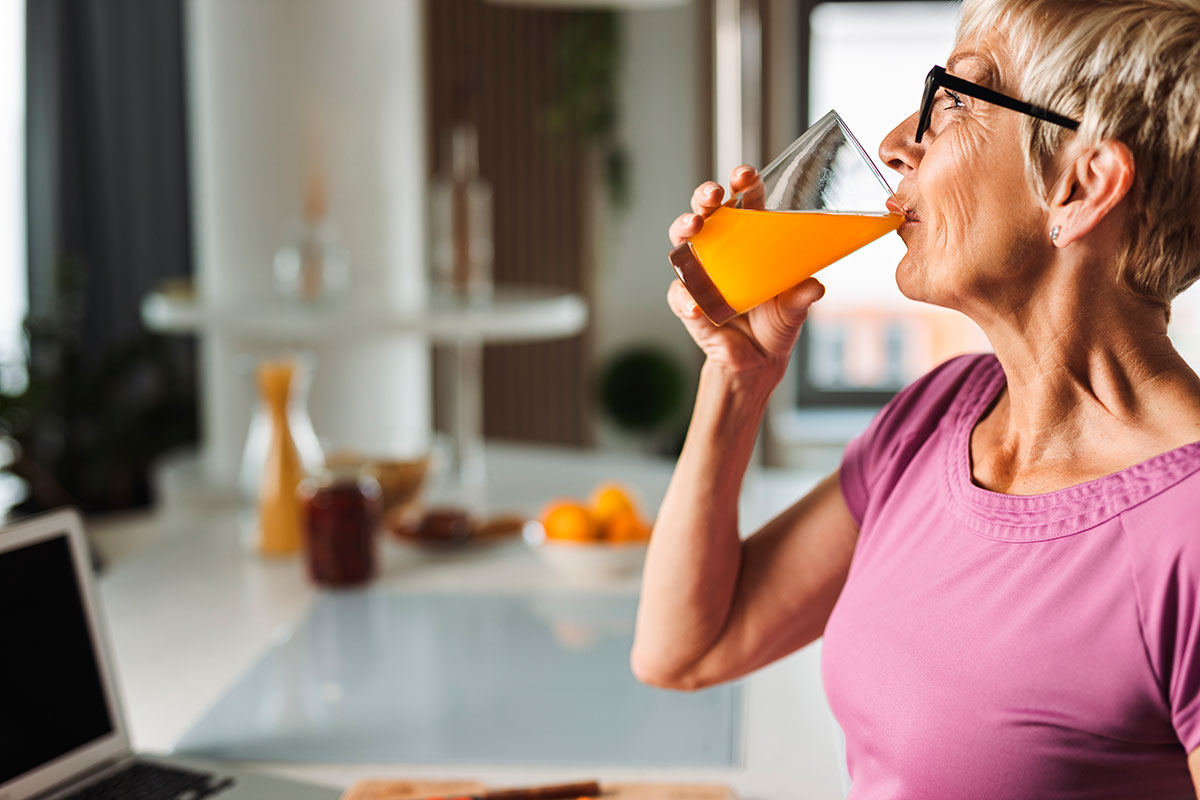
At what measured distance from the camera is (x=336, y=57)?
2.43 meters

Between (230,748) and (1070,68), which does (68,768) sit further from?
(1070,68)

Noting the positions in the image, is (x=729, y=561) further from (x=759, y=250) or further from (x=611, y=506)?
(x=611, y=506)

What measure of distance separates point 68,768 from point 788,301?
78cm

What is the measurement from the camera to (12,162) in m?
4.46

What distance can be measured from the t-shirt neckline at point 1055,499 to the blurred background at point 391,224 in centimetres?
121

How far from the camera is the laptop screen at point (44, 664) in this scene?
1110 mm

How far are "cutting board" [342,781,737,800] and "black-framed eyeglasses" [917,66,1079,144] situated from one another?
631 millimetres

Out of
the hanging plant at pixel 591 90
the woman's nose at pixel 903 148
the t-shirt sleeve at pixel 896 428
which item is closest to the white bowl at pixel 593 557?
the t-shirt sleeve at pixel 896 428

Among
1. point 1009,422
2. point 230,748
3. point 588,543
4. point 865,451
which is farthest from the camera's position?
point 588,543

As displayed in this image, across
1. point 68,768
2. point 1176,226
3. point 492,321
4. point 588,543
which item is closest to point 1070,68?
point 1176,226

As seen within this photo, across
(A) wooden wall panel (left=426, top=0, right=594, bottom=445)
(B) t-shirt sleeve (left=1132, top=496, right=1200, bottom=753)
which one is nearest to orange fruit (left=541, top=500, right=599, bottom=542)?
(B) t-shirt sleeve (left=1132, top=496, right=1200, bottom=753)

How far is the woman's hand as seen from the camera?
3.24 ft

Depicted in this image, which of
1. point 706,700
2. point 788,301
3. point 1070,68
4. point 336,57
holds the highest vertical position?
point 336,57

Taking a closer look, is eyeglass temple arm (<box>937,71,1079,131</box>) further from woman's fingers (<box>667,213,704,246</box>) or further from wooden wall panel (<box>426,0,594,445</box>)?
wooden wall panel (<box>426,0,594,445</box>)
